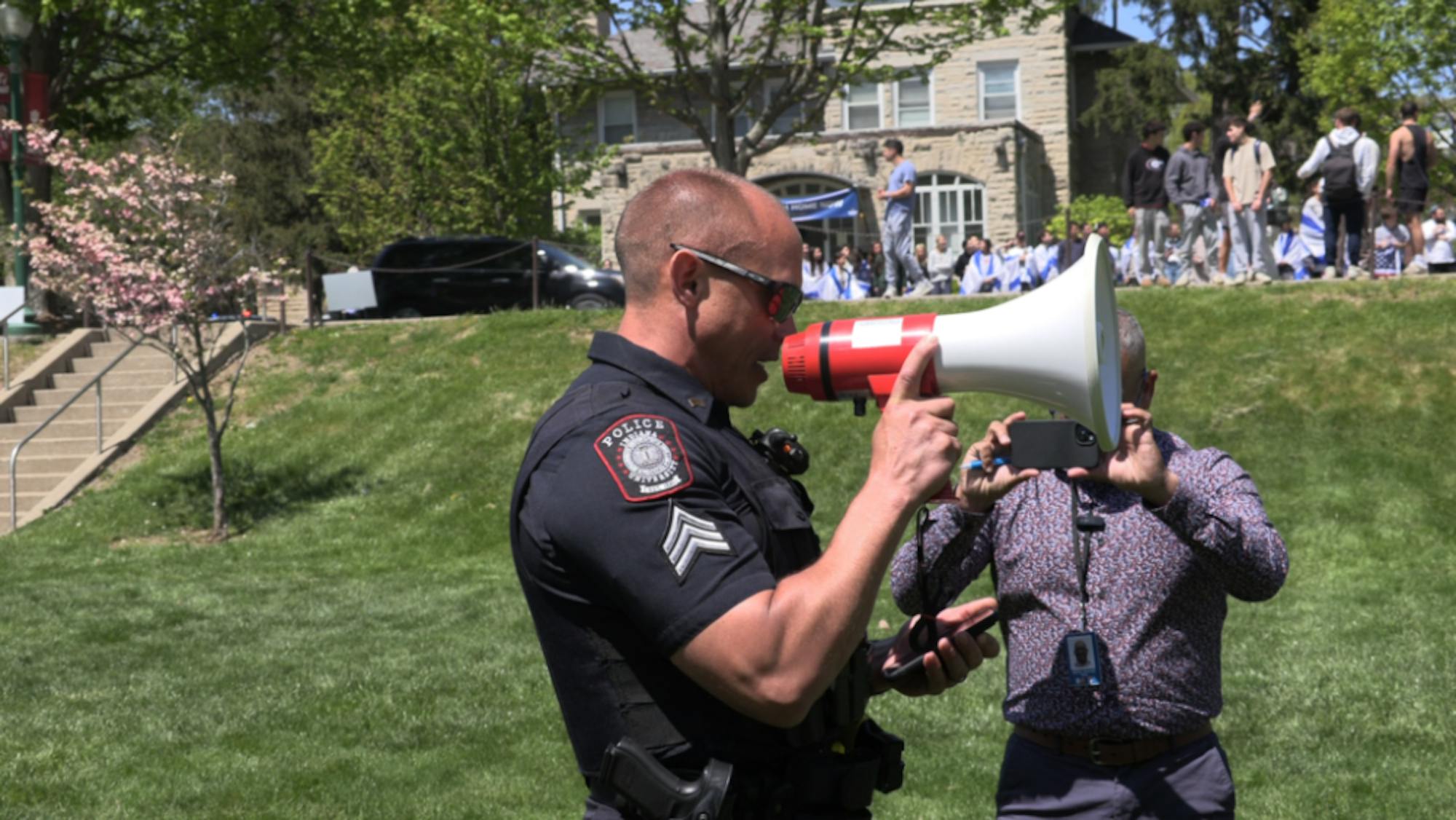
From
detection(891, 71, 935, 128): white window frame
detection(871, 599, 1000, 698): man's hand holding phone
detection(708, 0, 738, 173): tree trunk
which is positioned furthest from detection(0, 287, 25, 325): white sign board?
detection(891, 71, 935, 128): white window frame

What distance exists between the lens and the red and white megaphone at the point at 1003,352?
2584 mm

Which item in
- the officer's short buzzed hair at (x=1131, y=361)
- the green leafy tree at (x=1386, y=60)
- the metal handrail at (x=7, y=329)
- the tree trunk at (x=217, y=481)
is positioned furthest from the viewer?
the green leafy tree at (x=1386, y=60)

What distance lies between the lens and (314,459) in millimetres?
17172

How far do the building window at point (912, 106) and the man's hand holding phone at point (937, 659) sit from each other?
40965 millimetres

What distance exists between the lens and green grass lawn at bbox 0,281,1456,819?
22.8 feet

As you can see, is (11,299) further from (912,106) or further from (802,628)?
(912,106)

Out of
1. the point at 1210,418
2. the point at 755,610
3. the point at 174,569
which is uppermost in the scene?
the point at 755,610

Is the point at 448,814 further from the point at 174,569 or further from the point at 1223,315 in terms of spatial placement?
the point at 1223,315

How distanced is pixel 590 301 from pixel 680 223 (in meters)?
20.6

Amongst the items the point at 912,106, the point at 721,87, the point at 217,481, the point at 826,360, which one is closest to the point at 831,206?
the point at 912,106

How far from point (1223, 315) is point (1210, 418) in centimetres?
216

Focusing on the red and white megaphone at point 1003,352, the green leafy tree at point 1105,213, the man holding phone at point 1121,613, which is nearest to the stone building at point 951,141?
the green leafy tree at point 1105,213

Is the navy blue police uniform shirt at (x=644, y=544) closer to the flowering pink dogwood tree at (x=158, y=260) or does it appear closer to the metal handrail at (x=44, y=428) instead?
the flowering pink dogwood tree at (x=158, y=260)

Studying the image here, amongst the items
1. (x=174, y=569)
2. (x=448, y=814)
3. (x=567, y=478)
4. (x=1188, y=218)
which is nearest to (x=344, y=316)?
(x=174, y=569)
